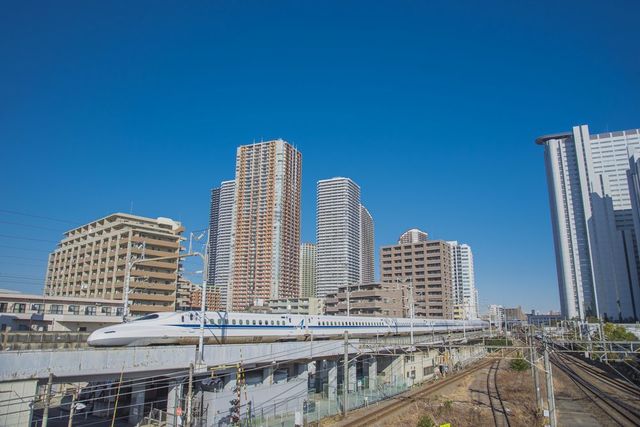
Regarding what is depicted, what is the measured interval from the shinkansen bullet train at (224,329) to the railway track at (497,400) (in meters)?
15.6

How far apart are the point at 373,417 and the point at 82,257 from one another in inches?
3325

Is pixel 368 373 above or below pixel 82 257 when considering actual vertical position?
below

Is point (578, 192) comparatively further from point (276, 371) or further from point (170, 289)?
point (276, 371)

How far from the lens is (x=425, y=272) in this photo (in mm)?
142500

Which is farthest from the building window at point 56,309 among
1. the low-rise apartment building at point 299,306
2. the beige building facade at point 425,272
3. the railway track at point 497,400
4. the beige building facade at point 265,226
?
the beige building facade at point 425,272

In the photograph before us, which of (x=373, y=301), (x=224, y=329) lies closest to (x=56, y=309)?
(x=224, y=329)

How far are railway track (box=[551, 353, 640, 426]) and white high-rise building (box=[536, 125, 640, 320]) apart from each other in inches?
4238

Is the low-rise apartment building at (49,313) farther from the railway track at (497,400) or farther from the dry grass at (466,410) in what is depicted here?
the railway track at (497,400)

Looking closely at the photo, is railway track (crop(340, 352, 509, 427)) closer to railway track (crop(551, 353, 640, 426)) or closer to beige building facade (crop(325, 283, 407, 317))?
railway track (crop(551, 353, 640, 426))

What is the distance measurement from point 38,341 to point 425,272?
128341 millimetres

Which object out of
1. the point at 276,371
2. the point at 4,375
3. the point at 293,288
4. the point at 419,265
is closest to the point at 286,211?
the point at 293,288

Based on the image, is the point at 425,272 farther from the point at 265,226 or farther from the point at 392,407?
the point at 392,407

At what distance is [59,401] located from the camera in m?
40.7

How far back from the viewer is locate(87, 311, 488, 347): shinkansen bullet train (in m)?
28.6
